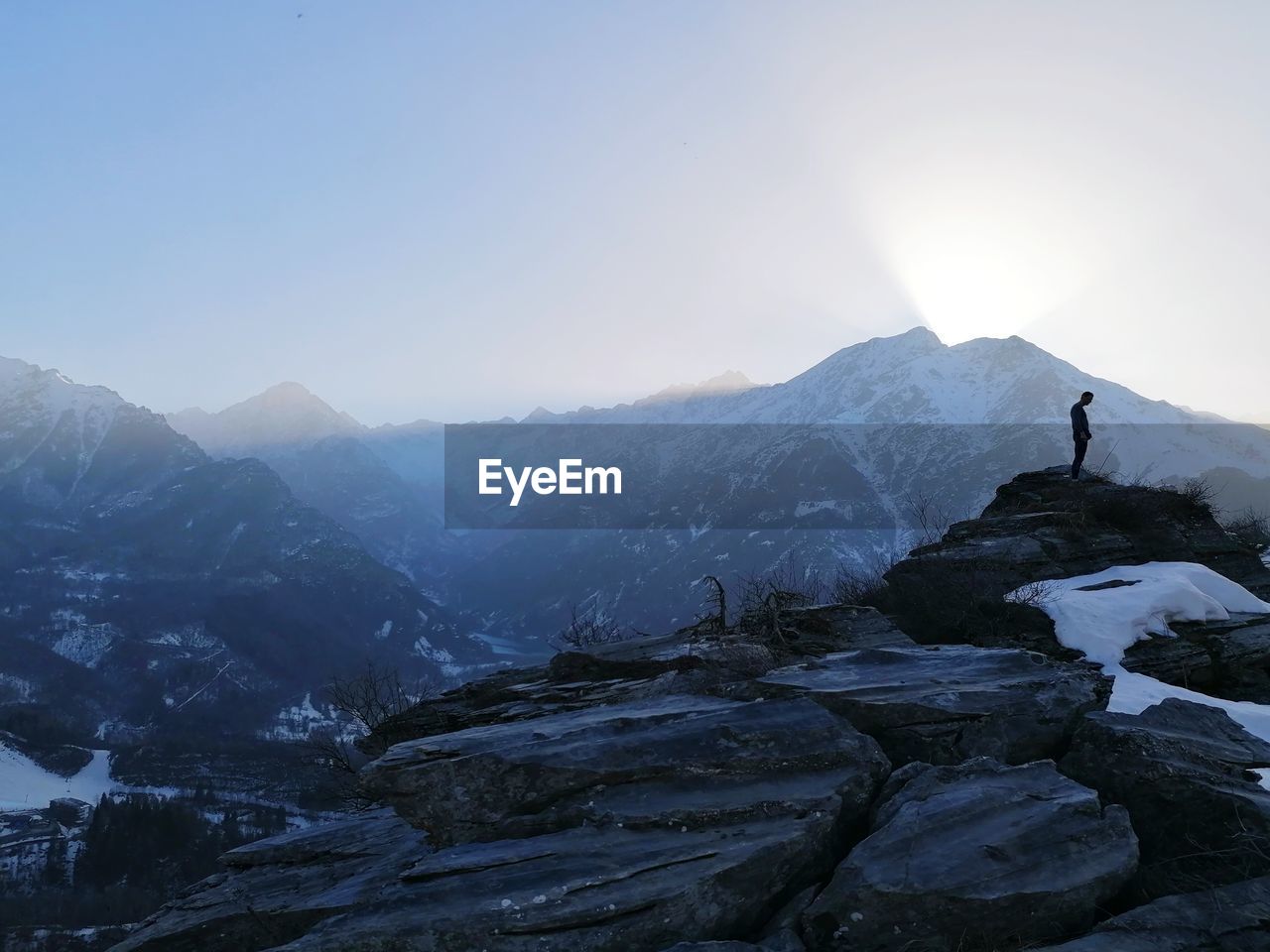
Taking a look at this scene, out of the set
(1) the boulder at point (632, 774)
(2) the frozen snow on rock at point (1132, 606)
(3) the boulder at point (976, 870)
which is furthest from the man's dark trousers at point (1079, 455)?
(1) the boulder at point (632, 774)

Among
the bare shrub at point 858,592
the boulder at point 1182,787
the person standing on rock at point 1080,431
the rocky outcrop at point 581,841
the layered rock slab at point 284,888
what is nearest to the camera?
the rocky outcrop at point 581,841

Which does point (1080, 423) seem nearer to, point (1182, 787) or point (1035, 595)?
point (1035, 595)

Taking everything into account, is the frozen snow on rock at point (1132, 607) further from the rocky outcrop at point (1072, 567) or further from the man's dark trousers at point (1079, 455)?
the man's dark trousers at point (1079, 455)

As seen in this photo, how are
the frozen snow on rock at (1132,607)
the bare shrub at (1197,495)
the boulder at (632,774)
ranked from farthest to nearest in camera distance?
the bare shrub at (1197,495) → the frozen snow on rock at (1132,607) → the boulder at (632,774)

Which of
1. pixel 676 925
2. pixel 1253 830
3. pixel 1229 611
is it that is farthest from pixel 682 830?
pixel 1229 611

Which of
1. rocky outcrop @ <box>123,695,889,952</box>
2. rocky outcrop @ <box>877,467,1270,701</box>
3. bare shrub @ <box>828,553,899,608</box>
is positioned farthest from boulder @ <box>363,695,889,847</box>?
bare shrub @ <box>828,553,899,608</box>

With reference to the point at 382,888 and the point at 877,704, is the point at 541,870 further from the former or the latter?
the point at 877,704

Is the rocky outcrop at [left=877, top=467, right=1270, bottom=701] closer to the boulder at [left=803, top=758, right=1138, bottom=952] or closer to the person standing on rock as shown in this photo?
the person standing on rock
